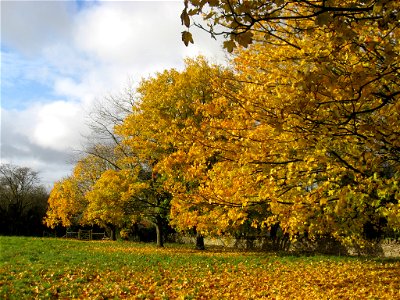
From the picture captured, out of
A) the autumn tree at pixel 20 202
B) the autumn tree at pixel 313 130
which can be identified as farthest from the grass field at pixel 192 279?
the autumn tree at pixel 20 202

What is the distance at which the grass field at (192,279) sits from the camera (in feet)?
27.5

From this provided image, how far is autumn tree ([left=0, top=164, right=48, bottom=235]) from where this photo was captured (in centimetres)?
4469

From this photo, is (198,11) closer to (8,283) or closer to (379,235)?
(8,283)

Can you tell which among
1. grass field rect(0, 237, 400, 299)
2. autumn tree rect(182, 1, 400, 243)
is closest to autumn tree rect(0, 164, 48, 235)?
grass field rect(0, 237, 400, 299)

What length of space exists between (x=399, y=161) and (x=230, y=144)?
2811mm

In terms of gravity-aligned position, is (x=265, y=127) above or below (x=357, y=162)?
above

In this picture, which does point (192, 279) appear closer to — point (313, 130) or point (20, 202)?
point (313, 130)

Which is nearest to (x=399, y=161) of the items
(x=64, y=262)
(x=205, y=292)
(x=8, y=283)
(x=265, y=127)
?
(x=265, y=127)

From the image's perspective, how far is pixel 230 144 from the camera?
6895 millimetres

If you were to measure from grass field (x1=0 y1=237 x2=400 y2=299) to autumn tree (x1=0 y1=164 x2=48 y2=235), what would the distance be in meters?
34.5

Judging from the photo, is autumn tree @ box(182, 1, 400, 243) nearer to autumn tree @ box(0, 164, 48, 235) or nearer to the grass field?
the grass field

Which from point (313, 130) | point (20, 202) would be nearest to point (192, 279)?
point (313, 130)

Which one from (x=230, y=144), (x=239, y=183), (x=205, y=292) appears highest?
(x=230, y=144)

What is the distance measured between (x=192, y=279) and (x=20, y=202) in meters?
44.4
